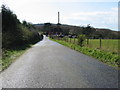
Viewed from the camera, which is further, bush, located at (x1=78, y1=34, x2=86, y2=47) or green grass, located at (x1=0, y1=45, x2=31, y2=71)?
bush, located at (x1=78, y1=34, x2=86, y2=47)

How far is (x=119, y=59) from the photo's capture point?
1118cm

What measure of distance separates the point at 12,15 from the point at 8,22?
1570 millimetres

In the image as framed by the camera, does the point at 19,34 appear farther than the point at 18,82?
Yes

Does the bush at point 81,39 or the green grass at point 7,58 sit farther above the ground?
the bush at point 81,39

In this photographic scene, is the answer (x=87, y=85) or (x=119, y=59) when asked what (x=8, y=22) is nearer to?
(x=119, y=59)

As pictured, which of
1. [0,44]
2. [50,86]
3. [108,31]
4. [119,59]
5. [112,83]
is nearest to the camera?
[50,86]

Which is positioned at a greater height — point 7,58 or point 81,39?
point 81,39

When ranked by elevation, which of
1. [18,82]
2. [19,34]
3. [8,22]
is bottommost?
[18,82]

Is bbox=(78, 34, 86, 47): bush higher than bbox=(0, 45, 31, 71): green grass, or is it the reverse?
bbox=(78, 34, 86, 47): bush

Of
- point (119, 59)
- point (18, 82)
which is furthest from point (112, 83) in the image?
point (119, 59)

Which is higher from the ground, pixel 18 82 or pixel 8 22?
pixel 8 22

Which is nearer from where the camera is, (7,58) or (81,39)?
(7,58)

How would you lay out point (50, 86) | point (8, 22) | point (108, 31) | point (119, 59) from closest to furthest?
point (50, 86) < point (119, 59) < point (8, 22) < point (108, 31)

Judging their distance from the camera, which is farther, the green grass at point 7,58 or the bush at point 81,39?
the bush at point 81,39
